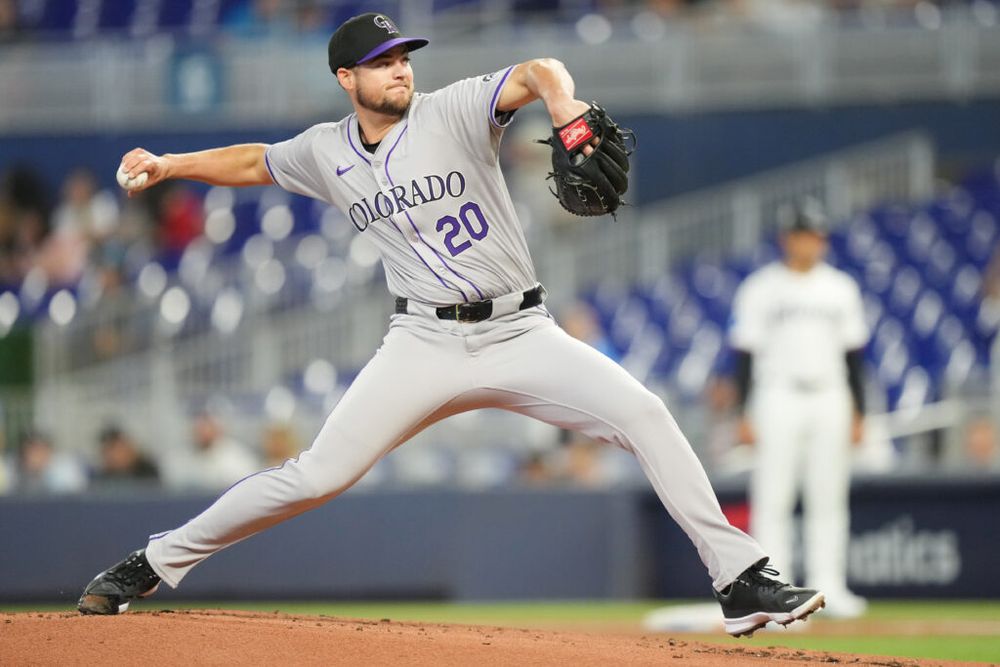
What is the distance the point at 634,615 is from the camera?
971 cm

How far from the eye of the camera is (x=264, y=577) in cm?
1100

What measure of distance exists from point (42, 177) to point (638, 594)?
32.0 feet

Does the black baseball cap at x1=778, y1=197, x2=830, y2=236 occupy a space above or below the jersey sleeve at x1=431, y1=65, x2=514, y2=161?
above

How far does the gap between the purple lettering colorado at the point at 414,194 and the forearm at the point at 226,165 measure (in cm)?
56

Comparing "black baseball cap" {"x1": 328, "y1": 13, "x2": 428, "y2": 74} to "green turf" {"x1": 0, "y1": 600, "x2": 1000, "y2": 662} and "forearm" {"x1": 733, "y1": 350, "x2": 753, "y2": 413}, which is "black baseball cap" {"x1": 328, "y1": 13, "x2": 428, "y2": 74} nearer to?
"green turf" {"x1": 0, "y1": 600, "x2": 1000, "y2": 662}

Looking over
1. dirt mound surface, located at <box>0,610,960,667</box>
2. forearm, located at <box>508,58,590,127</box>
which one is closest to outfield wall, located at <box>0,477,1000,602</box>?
dirt mound surface, located at <box>0,610,960,667</box>

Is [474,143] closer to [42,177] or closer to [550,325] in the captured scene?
[550,325]

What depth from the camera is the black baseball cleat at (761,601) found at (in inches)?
216

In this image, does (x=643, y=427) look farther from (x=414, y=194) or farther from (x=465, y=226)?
(x=414, y=194)

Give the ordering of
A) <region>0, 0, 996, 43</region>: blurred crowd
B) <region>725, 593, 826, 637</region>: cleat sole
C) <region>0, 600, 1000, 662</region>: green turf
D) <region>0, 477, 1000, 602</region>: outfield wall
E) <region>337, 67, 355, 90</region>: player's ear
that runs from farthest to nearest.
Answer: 1. <region>0, 0, 996, 43</region>: blurred crowd
2. <region>0, 477, 1000, 602</region>: outfield wall
3. <region>0, 600, 1000, 662</region>: green turf
4. <region>337, 67, 355, 90</region>: player's ear
5. <region>725, 593, 826, 637</region>: cleat sole

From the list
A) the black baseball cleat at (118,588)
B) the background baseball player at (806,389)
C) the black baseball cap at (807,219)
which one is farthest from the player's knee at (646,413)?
the black baseball cap at (807,219)

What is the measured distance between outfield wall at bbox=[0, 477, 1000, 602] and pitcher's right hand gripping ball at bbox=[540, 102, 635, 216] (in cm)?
582

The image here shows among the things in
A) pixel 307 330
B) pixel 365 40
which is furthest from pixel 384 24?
pixel 307 330

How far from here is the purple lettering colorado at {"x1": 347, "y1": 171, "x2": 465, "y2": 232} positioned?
5602 millimetres
